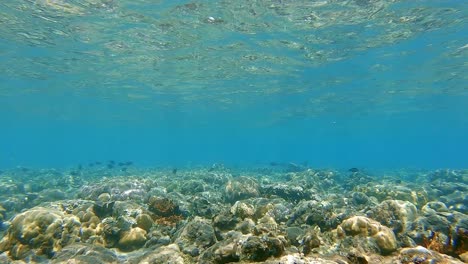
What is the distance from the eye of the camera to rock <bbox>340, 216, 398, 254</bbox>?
555 cm

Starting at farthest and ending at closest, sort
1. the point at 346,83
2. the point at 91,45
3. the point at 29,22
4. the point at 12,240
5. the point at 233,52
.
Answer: the point at 346,83
the point at 233,52
the point at 91,45
the point at 29,22
the point at 12,240

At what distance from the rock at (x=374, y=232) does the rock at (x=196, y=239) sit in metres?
2.75

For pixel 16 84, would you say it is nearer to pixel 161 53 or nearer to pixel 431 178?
pixel 161 53

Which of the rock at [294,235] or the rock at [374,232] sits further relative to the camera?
the rock at [294,235]

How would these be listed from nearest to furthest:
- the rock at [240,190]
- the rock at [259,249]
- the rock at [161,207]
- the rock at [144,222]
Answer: the rock at [259,249] → the rock at [144,222] → the rock at [161,207] → the rock at [240,190]

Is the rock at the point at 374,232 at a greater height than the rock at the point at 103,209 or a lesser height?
greater

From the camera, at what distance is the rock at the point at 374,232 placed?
18.2ft

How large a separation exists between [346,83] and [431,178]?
43.5 feet

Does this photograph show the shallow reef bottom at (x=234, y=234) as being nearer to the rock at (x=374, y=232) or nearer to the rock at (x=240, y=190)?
the rock at (x=374, y=232)

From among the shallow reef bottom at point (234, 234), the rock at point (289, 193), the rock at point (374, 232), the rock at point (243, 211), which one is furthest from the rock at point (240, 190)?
the rock at point (374, 232)

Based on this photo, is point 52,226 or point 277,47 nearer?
point 52,226

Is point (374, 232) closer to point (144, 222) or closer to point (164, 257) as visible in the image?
point (164, 257)

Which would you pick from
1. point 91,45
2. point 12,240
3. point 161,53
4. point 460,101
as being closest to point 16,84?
point 91,45

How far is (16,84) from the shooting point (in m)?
35.8
